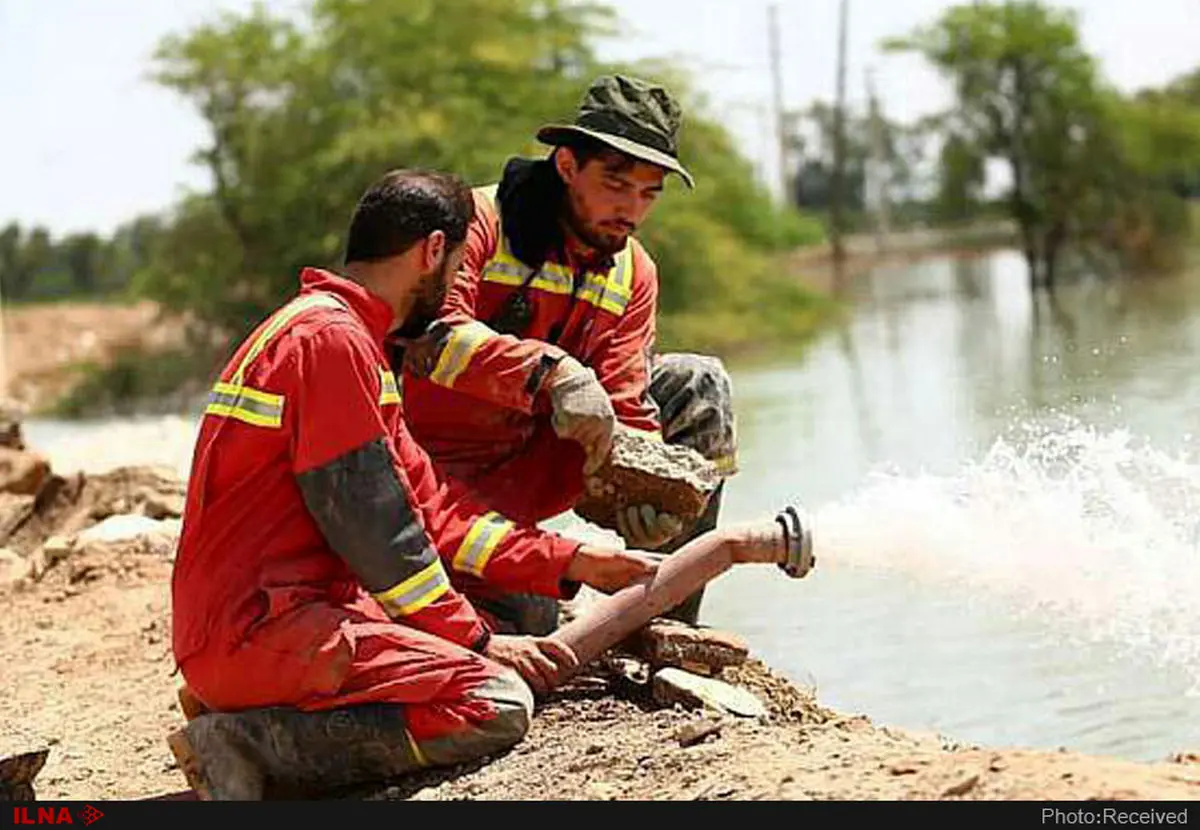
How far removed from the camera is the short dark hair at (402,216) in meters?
4.43

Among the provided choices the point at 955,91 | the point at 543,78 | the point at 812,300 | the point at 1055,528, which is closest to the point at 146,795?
the point at 1055,528

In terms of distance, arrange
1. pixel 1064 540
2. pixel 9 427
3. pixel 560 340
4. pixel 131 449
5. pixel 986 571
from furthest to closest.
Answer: pixel 131 449 → pixel 9 427 → pixel 986 571 → pixel 1064 540 → pixel 560 340

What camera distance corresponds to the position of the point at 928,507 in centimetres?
799

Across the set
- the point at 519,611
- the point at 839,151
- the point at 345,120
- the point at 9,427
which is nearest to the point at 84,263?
A: the point at 345,120

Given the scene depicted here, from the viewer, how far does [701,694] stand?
4.68 m

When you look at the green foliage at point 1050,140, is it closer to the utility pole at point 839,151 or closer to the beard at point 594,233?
the utility pole at point 839,151

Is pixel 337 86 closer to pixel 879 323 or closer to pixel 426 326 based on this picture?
pixel 879 323

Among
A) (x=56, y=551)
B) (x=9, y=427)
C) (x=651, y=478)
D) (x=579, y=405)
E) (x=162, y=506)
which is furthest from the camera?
(x=9, y=427)

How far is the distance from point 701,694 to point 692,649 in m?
0.25

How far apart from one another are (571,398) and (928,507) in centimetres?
345

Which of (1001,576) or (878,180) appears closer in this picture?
(1001,576)

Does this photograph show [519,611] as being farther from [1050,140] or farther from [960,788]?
[1050,140]

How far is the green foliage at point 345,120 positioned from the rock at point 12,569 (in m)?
21.1

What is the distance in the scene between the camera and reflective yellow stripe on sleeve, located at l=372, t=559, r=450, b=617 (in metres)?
4.25
